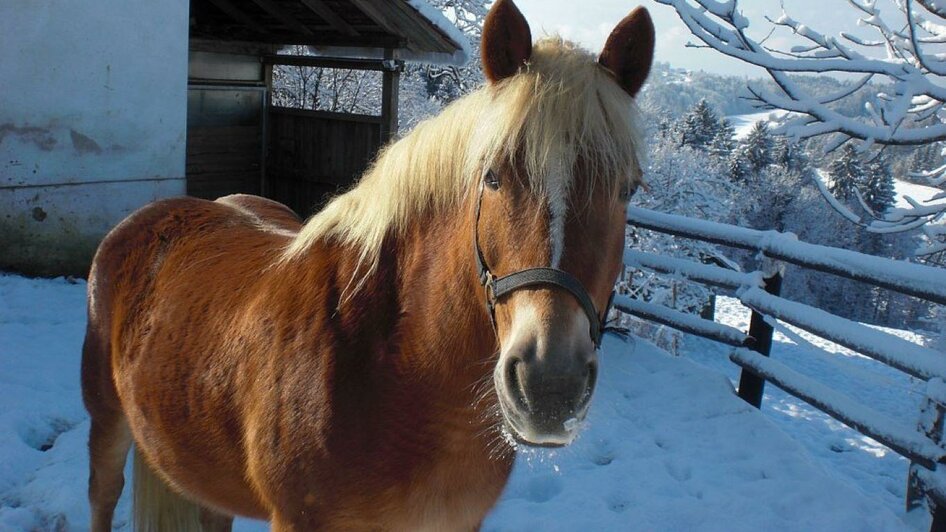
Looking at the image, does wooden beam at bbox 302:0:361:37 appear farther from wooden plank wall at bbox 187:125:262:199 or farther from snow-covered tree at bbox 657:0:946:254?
snow-covered tree at bbox 657:0:946:254

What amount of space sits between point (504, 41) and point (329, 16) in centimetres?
704

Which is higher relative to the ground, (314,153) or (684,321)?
(314,153)

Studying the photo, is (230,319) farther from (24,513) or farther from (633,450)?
(633,450)

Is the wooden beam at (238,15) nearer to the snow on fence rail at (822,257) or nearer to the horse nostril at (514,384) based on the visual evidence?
the snow on fence rail at (822,257)

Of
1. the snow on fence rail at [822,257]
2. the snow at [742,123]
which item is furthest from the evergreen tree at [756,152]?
the snow on fence rail at [822,257]

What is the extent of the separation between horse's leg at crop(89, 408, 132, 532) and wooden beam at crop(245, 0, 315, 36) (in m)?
6.84

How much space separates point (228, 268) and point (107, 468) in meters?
1.14

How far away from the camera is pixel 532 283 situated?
49.6 inches

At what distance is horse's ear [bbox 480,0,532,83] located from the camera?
1461 millimetres

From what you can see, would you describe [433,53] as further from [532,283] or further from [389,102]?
[532,283]

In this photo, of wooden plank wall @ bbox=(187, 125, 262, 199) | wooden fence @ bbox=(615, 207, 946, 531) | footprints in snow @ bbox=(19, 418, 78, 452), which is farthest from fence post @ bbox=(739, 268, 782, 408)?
wooden plank wall @ bbox=(187, 125, 262, 199)

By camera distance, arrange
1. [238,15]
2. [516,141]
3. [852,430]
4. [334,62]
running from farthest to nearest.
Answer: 1. [238,15]
2. [334,62]
3. [852,430]
4. [516,141]

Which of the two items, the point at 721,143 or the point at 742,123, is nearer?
the point at 721,143

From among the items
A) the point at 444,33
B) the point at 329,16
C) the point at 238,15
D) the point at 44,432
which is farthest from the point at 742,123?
the point at 44,432
